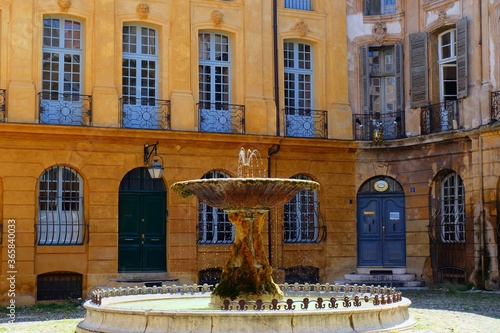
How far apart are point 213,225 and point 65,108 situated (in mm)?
4641

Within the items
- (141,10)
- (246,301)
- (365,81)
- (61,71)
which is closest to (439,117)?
(365,81)

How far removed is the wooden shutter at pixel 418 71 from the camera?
2306 cm

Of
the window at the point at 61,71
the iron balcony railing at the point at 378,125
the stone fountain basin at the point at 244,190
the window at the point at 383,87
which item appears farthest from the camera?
the window at the point at 383,87

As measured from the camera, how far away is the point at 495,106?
828 inches

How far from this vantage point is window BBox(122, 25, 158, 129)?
71.7 ft

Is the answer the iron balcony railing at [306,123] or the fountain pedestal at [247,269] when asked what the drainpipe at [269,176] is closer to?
the iron balcony railing at [306,123]

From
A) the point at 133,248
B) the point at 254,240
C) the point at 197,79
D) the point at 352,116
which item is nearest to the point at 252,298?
the point at 254,240

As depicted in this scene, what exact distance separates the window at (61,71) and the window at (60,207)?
130 cm

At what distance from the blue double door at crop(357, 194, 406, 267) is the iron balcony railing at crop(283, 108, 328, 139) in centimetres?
212

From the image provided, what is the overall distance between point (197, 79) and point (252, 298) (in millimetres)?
10432

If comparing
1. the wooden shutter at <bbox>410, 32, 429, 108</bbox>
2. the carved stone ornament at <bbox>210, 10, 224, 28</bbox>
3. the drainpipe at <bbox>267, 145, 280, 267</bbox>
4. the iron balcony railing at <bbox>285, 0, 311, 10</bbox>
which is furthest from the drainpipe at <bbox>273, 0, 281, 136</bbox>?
the wooden shutter at <bbox>410, 32, 429, 108</bbox>

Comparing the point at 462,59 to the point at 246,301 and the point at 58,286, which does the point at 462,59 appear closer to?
the point at 58,286

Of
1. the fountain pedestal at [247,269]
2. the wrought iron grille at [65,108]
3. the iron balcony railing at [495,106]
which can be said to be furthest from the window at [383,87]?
the fountain pedestal at [247,269]

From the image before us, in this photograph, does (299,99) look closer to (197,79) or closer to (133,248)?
(197,79)
